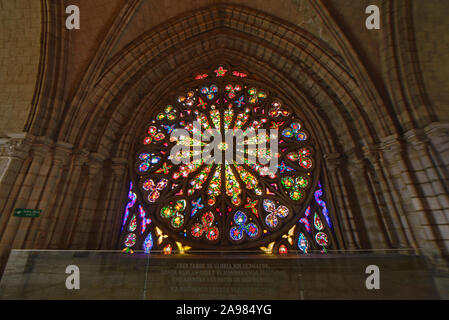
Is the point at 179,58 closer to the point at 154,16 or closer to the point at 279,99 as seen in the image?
the point at 154,16

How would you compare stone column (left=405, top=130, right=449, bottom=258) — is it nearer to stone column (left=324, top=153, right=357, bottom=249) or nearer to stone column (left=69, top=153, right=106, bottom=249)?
stone column (left=324, top=153, right=357, bottom=249)

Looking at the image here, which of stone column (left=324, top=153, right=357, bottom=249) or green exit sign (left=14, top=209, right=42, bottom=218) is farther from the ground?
stone column (left=324, top=153, right=357, bottom=249)

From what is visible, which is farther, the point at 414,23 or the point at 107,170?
the point at 107,170

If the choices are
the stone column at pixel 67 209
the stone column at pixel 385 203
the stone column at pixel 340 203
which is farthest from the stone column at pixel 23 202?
the stone column at pixel 385 203

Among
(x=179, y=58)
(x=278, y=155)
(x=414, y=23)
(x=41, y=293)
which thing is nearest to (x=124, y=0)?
(x=179, y=58)

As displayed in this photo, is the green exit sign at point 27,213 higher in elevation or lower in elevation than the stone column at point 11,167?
lower

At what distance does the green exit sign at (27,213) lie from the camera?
401 centimetres

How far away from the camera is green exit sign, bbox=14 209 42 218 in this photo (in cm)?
401

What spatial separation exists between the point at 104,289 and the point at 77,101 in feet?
14.8

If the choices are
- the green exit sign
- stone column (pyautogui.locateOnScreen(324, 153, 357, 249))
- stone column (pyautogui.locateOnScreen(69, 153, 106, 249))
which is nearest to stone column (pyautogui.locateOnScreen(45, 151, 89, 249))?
stone column (pyautogui.locateOnScreen(69, 153, 106, 249))

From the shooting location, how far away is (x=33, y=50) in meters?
4.99

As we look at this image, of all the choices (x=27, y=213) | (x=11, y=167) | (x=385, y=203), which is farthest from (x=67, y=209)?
(x=385, y=203)

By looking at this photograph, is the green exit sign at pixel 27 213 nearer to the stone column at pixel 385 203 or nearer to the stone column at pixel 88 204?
the stone column at pixel 88 204

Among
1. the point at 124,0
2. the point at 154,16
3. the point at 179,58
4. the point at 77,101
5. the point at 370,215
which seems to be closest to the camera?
the point at 370,215
